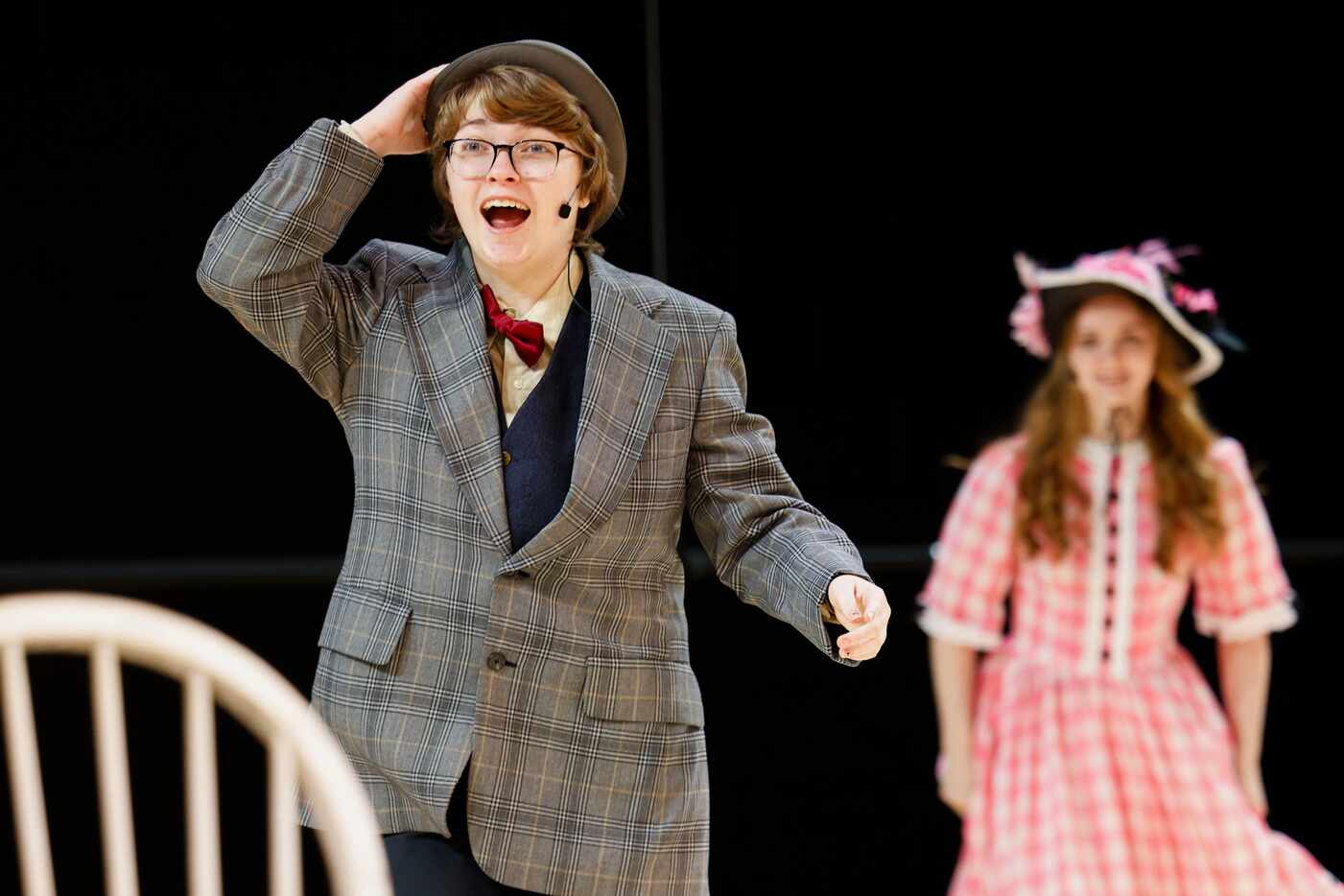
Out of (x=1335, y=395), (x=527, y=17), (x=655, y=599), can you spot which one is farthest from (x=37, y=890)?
(x=1335, y=395)

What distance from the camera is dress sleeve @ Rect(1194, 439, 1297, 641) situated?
7.48ft

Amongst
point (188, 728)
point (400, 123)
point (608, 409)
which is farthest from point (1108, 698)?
point (188, 728)

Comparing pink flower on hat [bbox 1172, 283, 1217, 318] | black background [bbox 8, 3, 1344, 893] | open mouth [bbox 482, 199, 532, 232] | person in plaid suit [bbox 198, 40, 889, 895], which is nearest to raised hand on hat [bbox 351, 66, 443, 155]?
person in plaid suit [bbox 198, 40, 889, 895]

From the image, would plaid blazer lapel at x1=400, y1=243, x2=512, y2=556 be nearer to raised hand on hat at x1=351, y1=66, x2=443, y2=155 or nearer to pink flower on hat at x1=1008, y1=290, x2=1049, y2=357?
raised hand on hat at x1=351, y1=66, x2=443, y2=155

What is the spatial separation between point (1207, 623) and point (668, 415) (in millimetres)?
1064

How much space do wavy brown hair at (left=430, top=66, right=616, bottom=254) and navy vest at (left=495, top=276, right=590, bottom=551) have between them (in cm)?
17

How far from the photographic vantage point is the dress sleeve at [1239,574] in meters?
2.28

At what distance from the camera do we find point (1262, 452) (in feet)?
8.34

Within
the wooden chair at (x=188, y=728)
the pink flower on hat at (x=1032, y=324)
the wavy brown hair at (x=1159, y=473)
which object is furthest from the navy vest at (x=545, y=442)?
the pink flower on hat at (x=1032, y=324)

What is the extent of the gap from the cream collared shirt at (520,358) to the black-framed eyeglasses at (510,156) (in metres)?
0.11

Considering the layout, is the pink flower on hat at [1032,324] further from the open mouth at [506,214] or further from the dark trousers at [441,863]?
the dark trousers at [441,863]

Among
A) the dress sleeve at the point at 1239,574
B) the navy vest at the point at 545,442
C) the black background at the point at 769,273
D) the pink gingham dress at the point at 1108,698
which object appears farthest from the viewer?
the black background at the point at 769,273

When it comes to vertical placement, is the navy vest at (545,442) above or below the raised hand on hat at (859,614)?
above

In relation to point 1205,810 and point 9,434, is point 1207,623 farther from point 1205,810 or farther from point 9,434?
point 9,434
